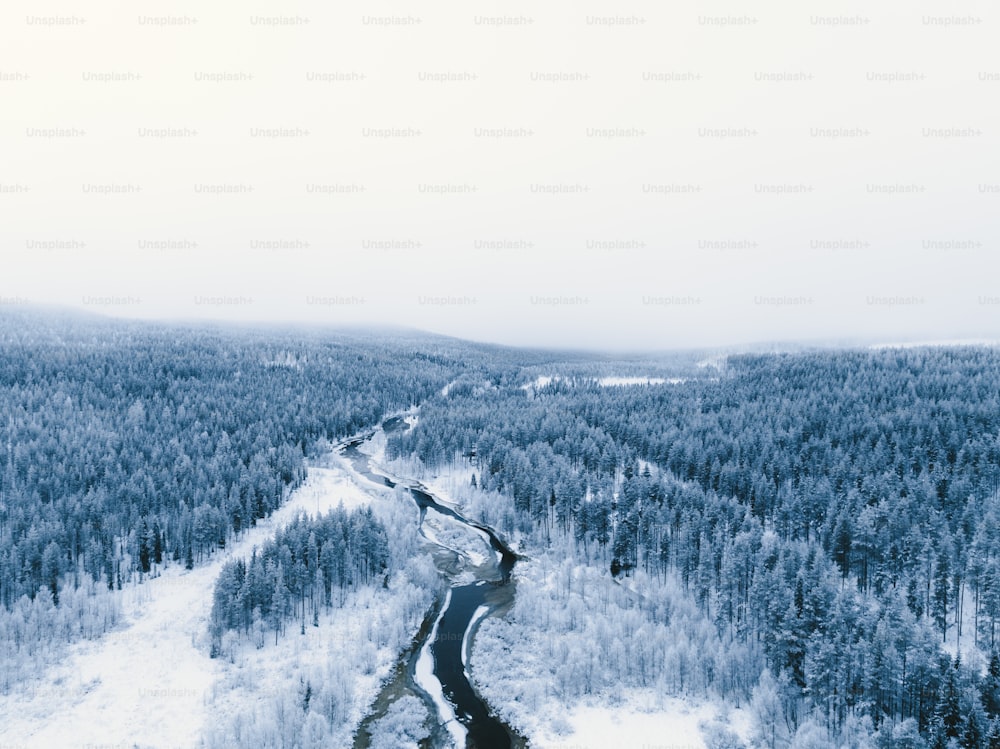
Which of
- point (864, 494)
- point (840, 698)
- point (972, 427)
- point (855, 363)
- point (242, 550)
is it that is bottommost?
point (242, 550)

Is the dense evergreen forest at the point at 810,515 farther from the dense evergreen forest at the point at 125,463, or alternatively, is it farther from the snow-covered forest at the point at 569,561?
the dense evergreen forest at the point at 125,463

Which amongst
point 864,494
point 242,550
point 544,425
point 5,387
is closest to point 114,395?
point 5,387

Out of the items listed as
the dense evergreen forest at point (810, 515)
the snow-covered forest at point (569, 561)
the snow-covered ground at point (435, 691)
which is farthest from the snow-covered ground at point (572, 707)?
the dense evergreen forest at point (810, 515)

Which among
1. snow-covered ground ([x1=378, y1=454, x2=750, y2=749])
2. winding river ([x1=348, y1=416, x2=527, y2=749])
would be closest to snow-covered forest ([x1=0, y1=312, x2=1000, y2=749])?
snow-covered ground ([x1=378, y1=454, x2=750, y2=749])

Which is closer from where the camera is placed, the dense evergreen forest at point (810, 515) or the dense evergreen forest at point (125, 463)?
the dense evergreen forest at point (810, 515)

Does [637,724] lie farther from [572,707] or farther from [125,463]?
[125,463]

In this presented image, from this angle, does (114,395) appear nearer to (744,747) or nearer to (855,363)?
(744,747)
